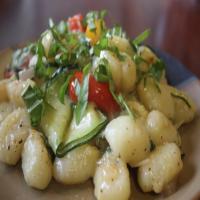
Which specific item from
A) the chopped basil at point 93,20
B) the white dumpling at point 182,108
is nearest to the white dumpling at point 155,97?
the white dumpling at point 182,108

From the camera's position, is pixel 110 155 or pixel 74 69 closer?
pixel 110 155

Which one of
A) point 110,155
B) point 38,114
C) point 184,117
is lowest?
point 184,117

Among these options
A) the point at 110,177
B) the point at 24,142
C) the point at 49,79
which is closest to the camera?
the point at 110,177

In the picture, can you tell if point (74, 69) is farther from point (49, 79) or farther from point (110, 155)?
point (110, 155)

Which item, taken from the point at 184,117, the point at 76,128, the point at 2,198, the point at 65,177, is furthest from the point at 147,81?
the point at 2,198

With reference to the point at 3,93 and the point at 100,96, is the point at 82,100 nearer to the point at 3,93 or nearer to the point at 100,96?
the point at 100,96

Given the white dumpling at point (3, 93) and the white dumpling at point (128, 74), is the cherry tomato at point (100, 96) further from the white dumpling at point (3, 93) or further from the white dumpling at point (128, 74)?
the white dumpling at point (3, 93)

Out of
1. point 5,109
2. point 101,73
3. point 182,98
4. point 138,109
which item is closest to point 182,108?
point 182,98
